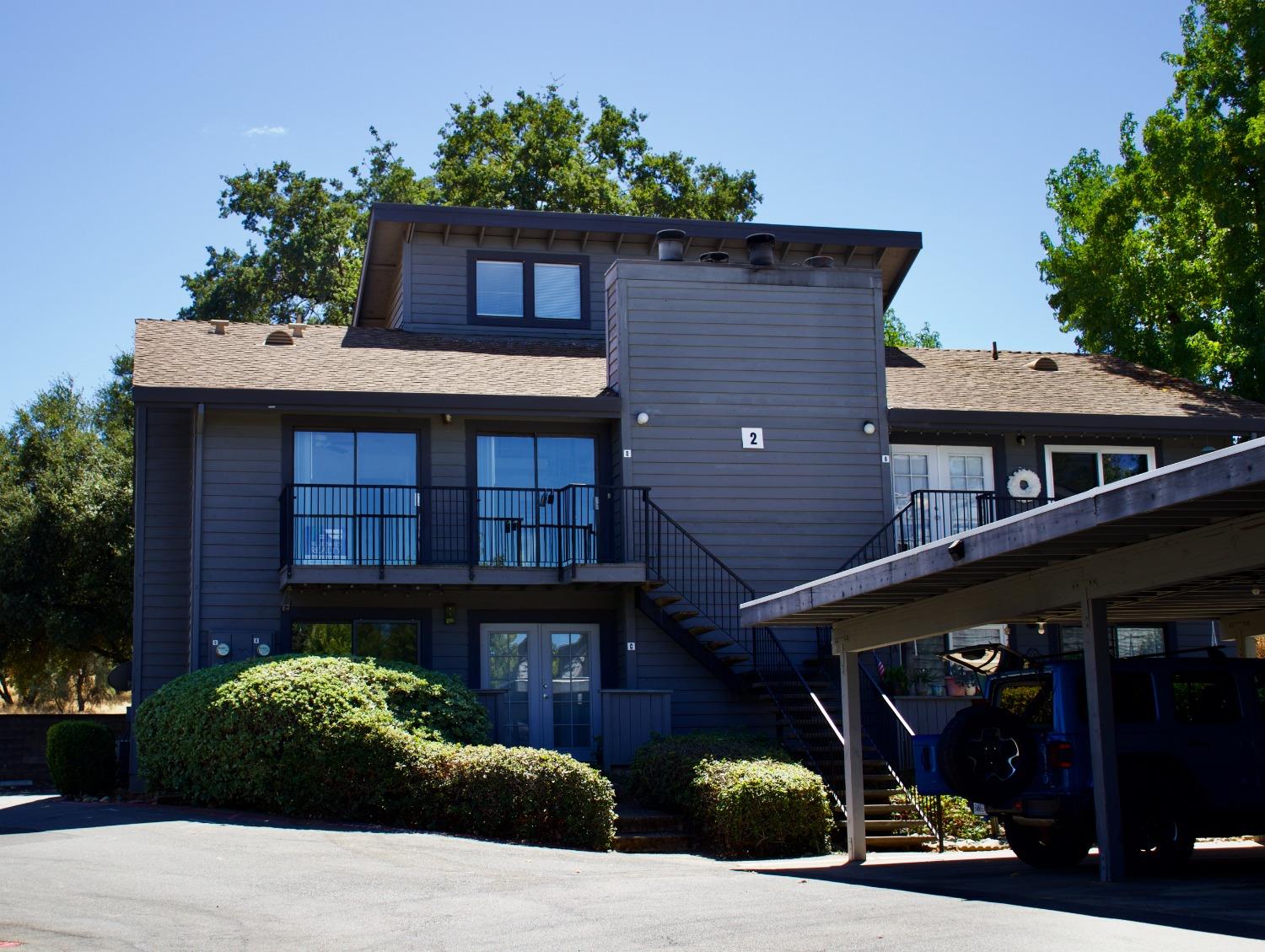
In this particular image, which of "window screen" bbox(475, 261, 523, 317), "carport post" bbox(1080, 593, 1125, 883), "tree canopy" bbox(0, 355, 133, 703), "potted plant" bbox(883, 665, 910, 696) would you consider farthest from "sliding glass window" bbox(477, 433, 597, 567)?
"tree canopy" bbox(0, 355, 133, 703)

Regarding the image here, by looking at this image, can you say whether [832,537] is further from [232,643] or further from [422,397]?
[232,643]

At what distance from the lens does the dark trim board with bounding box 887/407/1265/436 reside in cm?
2158

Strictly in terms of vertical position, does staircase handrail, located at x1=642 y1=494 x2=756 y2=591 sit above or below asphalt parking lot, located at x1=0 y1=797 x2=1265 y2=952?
above

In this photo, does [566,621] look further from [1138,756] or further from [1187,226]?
[1187,226]

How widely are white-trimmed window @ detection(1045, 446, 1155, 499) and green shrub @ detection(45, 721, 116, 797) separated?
13974 mm

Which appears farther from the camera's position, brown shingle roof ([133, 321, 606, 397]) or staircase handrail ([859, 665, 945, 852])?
brown shingle roof ([133, 321, 606, 397])

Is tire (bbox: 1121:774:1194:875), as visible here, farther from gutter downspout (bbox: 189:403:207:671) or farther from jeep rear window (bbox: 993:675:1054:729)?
gutter downspout (bbox: 189:403:207:671)

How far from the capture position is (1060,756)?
39.3 ft

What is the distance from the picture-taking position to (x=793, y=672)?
19656 mm

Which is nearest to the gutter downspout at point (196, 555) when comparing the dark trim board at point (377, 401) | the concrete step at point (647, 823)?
the dark trim board at point (377, 401)

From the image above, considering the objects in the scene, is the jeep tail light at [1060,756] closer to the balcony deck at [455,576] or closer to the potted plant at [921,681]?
the balcony deck at [455,576]

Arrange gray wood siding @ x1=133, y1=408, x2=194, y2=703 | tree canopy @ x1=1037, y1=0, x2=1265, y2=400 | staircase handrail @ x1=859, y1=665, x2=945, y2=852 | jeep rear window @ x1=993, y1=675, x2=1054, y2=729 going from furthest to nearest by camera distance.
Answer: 1. tree canopy @ x1=1037, y1=0, x2=1265, y2=400
2. gray wood siding @ x1=133, y1=408, x2=194, y2=703
3. staircase handrail @ x1=859, y1=665, x2=945, y2=852
4. jeep rear window @ x1=993, y1=675, x2=1054, y2=729

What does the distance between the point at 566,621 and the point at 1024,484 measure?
23.2 feet

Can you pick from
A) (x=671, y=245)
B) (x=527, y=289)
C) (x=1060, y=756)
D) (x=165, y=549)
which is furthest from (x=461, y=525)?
(x=1060, y=756)
